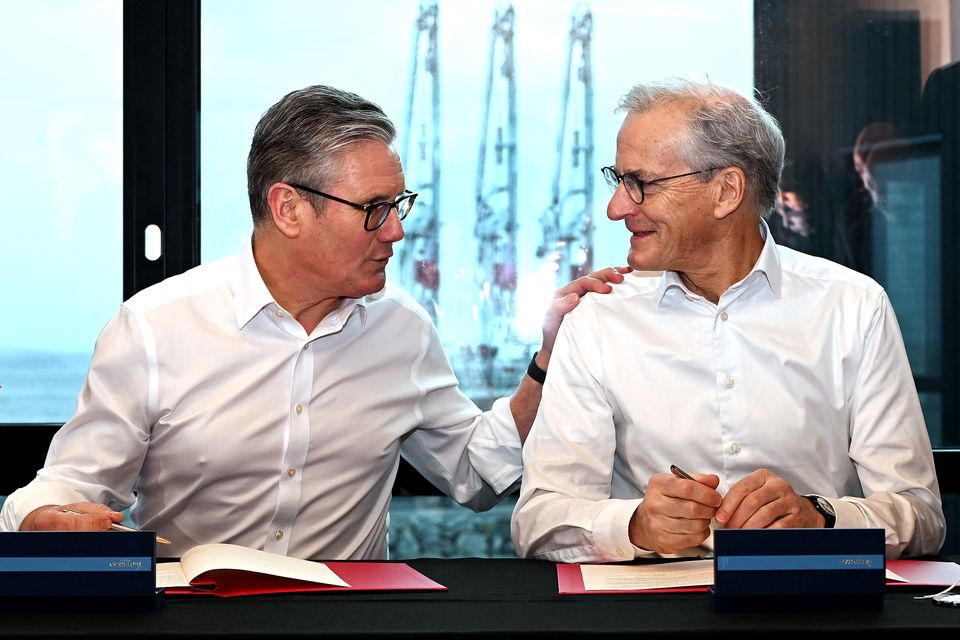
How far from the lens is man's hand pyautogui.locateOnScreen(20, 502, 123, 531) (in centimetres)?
151

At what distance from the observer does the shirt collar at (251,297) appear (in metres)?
2.08

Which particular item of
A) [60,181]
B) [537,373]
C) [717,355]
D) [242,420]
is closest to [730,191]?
[717,355]

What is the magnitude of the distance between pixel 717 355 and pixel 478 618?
91 cm

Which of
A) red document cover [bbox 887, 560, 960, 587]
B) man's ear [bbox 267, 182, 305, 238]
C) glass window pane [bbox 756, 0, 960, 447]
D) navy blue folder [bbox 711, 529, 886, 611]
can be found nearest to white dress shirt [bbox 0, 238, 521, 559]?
man's ear [bbox 267, 182, 305, 238]

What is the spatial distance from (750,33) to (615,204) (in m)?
1.37

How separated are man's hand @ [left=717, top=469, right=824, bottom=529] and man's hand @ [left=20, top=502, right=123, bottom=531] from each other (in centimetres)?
91

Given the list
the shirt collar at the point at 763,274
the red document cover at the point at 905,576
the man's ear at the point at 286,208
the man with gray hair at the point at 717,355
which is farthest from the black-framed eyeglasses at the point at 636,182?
the red document cover at the point at 905,576

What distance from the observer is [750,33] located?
10.2ft

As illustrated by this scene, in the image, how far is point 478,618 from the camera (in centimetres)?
126

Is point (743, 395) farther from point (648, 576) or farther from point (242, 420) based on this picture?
point (242, 420)

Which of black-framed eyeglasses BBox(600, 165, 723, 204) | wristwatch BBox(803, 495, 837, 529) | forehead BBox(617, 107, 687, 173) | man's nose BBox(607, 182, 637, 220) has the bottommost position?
wristwatch BBox(803, 495, 837, 529)

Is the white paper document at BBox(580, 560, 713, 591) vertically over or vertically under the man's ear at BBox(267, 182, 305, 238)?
under

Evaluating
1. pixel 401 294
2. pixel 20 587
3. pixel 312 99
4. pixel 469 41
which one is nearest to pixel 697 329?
pixel 401 294

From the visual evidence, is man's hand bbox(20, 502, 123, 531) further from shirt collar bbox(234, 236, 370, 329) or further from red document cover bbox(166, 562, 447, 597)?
shirt collar bbox(234, 236, 370, 329)
